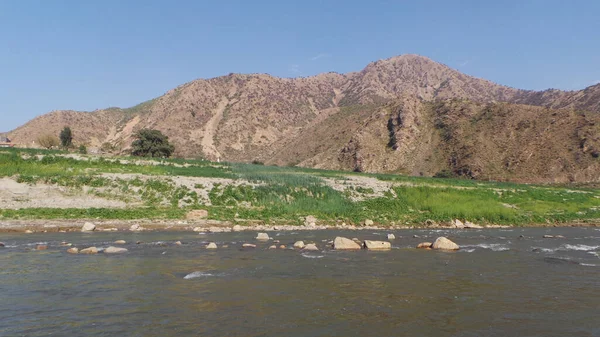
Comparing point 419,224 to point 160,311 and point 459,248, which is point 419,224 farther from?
point 160,311

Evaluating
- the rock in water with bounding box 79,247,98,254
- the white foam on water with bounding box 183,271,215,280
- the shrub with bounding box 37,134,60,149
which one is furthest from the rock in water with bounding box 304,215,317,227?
the shrub with bounding box 37,134,60,149

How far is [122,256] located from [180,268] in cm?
448

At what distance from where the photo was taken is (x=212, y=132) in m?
167

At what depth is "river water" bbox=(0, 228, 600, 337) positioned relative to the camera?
34.3ft

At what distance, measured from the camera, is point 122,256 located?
20234mm

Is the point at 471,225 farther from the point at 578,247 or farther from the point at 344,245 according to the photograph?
the point at 344,245

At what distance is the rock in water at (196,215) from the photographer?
36.4 m

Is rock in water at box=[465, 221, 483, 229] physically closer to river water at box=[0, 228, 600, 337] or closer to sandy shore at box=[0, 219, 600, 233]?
sandy shore at box=[0, 219, 600, 233]

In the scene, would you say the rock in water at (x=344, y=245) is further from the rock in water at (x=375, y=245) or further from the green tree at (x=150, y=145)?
the green tree at (x=150, y=145)

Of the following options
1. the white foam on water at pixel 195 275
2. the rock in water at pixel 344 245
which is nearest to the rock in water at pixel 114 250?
the white foam on water at pixel 195 275

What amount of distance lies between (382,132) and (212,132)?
71455 mm

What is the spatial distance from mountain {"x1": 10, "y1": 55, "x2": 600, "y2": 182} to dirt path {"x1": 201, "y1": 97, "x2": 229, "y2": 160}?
41cm

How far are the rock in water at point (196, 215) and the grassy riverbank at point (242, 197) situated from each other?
2.64 feet

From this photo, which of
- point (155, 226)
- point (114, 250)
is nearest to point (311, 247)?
point (114, 250)
